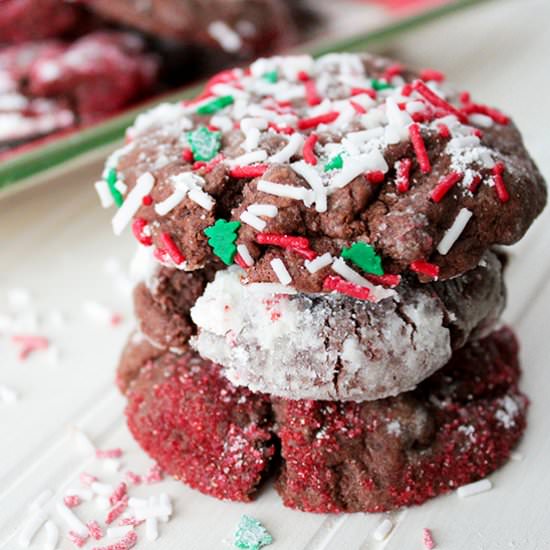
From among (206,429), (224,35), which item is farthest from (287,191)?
(224,35)

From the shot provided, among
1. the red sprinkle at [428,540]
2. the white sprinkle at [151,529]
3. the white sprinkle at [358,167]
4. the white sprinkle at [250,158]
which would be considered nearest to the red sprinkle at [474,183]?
the white sprinkle at [358,167]

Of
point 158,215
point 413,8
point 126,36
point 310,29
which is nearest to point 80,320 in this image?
point 158,215

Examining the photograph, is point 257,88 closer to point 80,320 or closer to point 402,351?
point 402,351

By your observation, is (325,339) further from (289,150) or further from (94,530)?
(94,530)

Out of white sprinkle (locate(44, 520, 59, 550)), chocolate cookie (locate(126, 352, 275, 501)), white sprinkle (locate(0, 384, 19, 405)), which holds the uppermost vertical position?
chocolate cookie (locate(126, 352, 275, 501))

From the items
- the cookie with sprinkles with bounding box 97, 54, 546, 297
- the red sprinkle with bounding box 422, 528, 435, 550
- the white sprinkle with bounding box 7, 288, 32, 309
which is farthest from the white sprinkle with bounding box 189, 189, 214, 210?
the white sprinkle with bounding box 7, 288, 32, 309

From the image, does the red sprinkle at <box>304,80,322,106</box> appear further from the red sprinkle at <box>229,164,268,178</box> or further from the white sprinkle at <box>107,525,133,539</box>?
the white sprinkle at <box>107,525,133,539</box>
